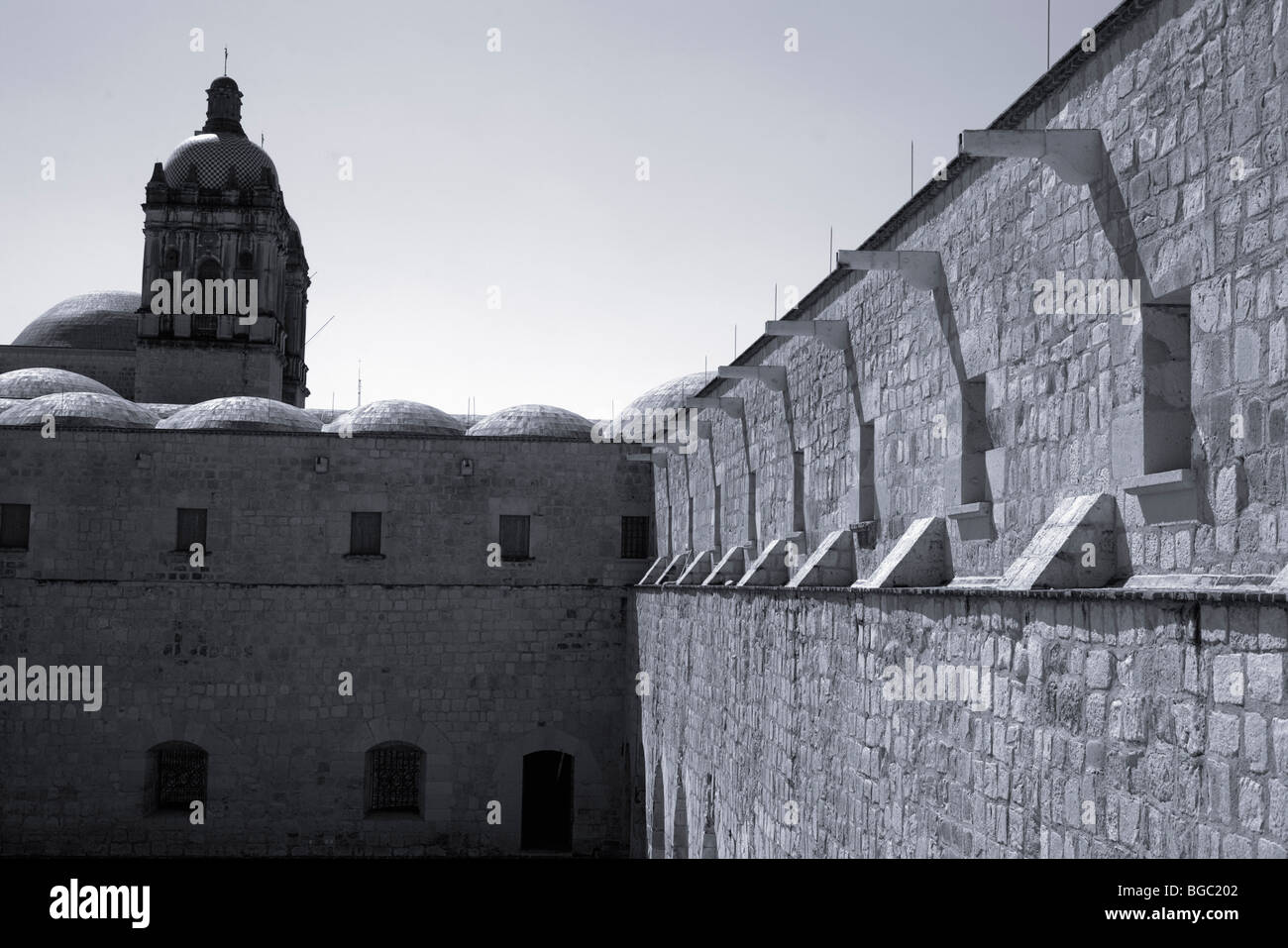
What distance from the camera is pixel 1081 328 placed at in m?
6.27

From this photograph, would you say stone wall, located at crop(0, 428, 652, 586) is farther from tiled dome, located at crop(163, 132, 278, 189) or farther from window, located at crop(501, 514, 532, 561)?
tiled dome, located at crop(163, 132, 278, 189)

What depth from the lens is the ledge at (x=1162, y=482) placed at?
5.26 metres

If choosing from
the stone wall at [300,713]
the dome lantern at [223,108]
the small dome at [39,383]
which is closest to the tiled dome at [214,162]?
the dome lantern at [223,108]

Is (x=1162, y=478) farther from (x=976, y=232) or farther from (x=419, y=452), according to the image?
(x=419, y=452)

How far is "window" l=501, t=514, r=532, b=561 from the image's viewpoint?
21000 mm

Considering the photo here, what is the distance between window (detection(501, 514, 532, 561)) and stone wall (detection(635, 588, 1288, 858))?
37.9ft

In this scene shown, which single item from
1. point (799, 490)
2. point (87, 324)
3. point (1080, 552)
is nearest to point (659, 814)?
point (799, 490)

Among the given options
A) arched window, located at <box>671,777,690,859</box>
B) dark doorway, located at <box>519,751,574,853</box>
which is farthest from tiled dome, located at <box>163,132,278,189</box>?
arched window, located at <box>671,777,690,859</box>

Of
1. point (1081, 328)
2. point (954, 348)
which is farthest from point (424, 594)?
point (1081, 328)

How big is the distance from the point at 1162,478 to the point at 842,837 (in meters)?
2.82

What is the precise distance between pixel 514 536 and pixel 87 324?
69.2 ft

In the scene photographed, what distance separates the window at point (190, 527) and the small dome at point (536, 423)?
5093mm

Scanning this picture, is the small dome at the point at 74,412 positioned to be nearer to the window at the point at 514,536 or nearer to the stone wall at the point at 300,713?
the stone wall at the point at 300,713
